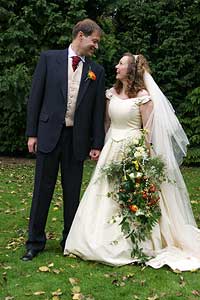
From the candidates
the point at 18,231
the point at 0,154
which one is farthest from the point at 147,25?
the point at 18,231

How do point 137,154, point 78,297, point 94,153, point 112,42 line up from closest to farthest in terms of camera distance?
point 78,297
point 137,154
point 94,153
point 112,42

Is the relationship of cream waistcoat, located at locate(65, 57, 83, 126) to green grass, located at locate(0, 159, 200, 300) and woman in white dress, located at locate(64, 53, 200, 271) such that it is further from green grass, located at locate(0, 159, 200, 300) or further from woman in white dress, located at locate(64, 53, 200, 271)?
green grass, located at locate(0, 159, 200, 300)

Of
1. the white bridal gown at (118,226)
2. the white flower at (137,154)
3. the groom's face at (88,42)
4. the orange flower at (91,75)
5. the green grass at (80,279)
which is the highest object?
the groom's face at (88,42)

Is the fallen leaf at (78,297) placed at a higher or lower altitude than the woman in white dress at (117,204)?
lower

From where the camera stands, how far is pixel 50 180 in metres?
5.04

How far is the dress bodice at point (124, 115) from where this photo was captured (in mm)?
4977

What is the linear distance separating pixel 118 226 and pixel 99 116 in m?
1.05

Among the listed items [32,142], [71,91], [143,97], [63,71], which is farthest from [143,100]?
[32,142]

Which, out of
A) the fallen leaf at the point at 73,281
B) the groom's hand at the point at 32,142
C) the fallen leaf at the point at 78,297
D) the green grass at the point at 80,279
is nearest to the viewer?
the fallen leaf at the point at 78,297

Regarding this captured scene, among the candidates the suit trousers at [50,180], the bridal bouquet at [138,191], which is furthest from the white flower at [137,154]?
the suit trousers at [50,180]

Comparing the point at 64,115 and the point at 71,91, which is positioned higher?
the point at 71,91

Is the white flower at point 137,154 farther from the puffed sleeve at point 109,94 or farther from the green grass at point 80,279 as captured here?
the green grass at point 80,279

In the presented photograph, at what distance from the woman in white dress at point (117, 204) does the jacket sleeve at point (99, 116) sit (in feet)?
0.28

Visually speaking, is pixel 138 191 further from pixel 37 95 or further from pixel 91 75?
pixel 37 95
